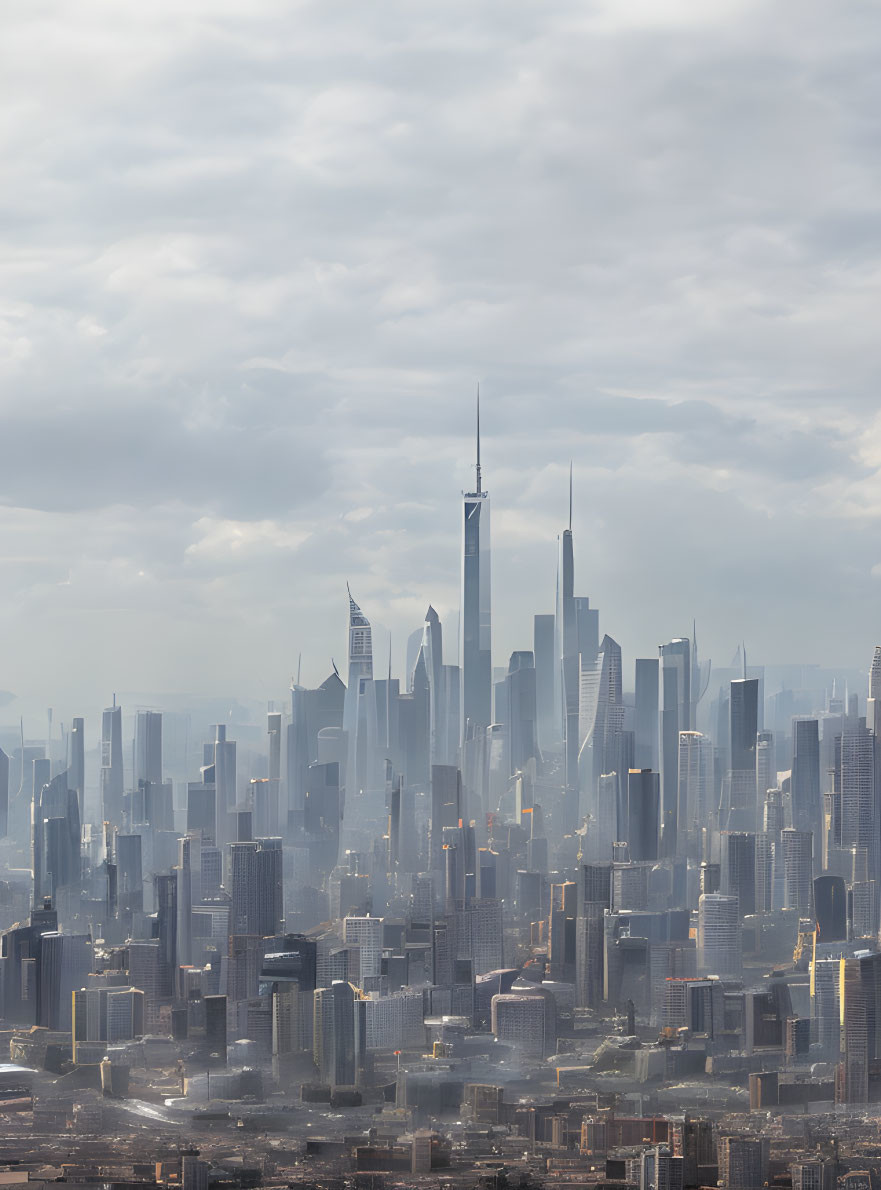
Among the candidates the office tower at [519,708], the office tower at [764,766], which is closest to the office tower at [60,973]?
the office tower at [519,708]

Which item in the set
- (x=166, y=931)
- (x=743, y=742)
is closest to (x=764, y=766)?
(x=743, y=742)

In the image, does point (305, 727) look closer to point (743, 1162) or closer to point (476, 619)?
point (476, 619)

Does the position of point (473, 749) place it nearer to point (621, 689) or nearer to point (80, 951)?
point (621, 689)

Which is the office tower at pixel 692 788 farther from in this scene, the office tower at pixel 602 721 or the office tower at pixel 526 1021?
the office tower at pixel 526 1021

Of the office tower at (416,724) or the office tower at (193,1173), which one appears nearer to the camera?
the office tower at (193,1173)

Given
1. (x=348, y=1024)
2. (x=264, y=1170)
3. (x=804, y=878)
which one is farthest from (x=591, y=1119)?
(x=804, y=878)

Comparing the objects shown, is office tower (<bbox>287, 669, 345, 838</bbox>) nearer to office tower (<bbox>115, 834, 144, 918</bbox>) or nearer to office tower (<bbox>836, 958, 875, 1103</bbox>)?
office tower (<bbox>115, 834, 144, 918</bbox>)
